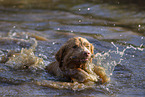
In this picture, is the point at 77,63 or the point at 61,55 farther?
the point at 61,55

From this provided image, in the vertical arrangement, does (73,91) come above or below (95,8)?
below

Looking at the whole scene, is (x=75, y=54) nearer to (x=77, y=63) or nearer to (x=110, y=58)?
(x=77, y=63)

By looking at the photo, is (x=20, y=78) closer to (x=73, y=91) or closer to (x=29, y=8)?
(x=73, y=91)

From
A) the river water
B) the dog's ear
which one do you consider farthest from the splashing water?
the dog's ear

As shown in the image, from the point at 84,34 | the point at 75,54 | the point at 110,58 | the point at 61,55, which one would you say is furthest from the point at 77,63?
the point at 84,34

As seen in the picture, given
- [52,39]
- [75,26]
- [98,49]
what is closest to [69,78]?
[98,49]

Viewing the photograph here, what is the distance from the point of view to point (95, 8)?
52.4ft

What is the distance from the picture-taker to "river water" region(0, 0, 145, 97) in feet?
22.2

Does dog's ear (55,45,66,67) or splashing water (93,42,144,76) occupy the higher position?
dog's ear (55,45,66,67)

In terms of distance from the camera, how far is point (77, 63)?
22.4ft

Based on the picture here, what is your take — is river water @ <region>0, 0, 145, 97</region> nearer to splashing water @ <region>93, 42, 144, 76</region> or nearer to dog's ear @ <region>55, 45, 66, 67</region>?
splashing water @ <region>93, 42, 144, 76</region>

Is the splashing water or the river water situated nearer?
the river water

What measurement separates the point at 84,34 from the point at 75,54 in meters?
4.76

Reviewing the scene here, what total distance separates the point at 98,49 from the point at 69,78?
9.51ft
